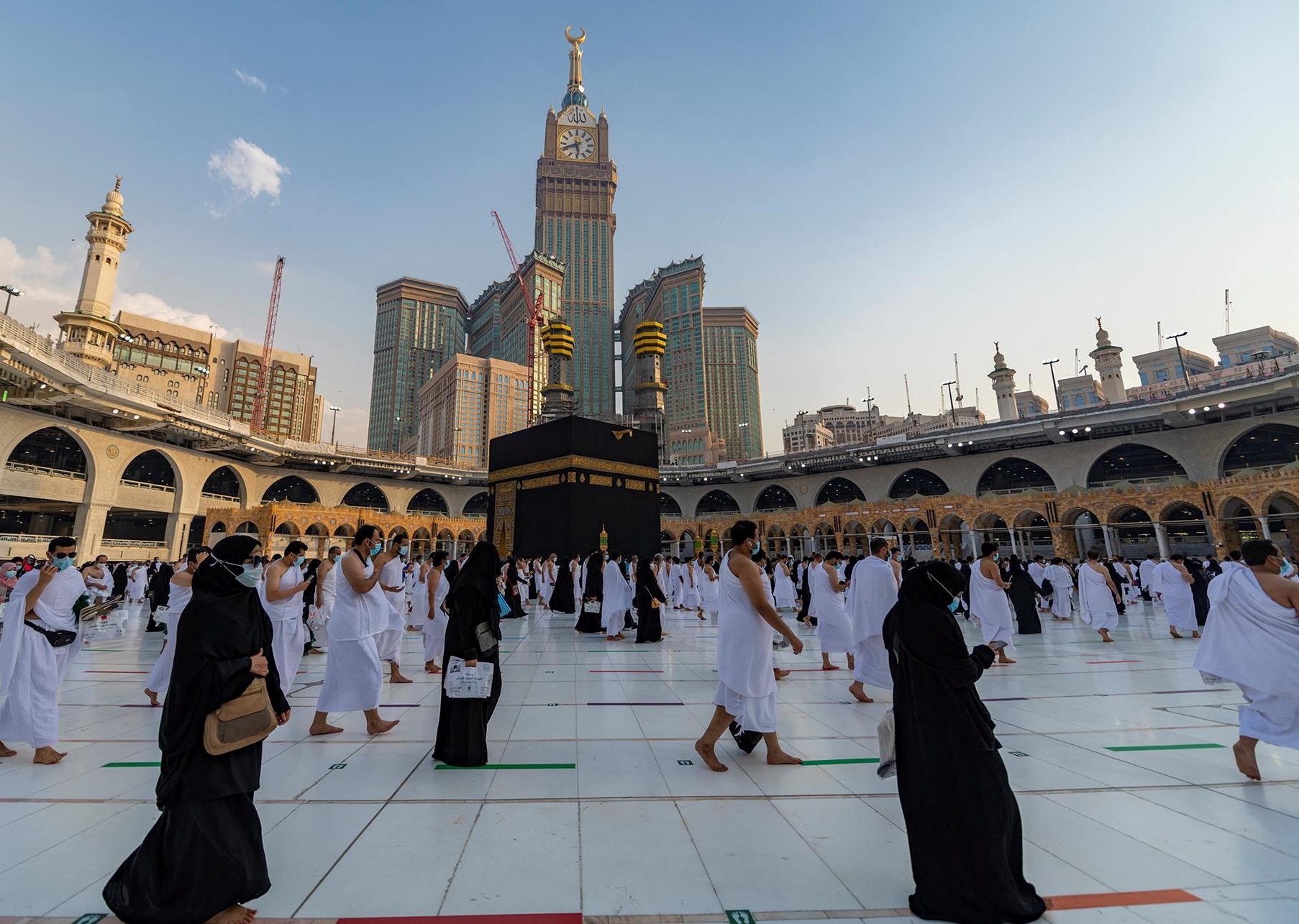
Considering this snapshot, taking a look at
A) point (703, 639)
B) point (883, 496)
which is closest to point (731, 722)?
point (703, 639)

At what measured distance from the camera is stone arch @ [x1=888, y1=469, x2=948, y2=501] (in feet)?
107

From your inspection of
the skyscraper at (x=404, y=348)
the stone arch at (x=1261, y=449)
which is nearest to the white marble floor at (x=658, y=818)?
the stone arch at (x=1261, y=449)

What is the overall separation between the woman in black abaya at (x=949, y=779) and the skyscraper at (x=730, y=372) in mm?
87276

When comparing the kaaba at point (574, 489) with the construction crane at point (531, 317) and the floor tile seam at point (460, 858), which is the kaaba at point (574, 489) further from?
the construction crane at point (531, 317)

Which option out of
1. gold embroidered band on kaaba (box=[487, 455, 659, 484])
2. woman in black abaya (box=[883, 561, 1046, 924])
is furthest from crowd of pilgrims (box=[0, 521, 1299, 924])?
gold embroidered band on kaaba (box=[487, 455, 659, 484])

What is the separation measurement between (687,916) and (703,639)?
7268mm

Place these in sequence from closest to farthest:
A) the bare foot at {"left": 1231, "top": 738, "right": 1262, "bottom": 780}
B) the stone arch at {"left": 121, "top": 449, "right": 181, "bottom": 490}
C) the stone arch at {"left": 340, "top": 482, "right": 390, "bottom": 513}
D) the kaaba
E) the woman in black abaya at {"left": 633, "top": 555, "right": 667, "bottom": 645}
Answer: the bare foot at {"left": 1231, "top": 738, "right": 1262, "bottom": 780} < the woman in black abaya at {"left": 633, "top": 555, "right": 667, "bottom": 645} < the kaaba < the stone arch at {"left": 121, "top": 449, "right": 181, "bottom": 490} < the stone arch at {"left": 340, "top": 482, "right": 390, "bottom": 513}

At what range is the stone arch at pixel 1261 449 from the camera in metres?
23.4

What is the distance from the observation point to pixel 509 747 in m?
3.57

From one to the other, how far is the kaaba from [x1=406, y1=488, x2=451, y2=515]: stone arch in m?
17.1

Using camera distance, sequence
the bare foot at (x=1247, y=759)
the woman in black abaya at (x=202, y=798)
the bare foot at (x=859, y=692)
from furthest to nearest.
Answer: the bare foot at (x=859, y=692) → the bare foot at (x=1247, y=759) → the woman in black abaya at (x=202, y=798)

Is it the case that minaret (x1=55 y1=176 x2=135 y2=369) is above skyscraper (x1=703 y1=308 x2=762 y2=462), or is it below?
below

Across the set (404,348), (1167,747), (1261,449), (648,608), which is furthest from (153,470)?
(404,348)

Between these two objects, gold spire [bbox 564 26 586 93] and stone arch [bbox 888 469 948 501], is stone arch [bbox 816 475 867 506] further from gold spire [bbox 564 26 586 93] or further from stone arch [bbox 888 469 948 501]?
gold spire [bbox 564 26 586 93]
